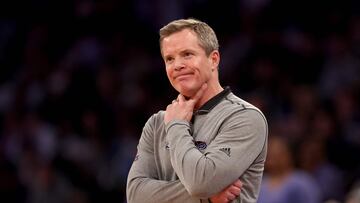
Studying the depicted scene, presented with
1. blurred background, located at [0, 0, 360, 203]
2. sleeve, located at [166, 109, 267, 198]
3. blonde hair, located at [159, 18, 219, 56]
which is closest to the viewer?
sleeve, located at [166, 109, 267, 198]

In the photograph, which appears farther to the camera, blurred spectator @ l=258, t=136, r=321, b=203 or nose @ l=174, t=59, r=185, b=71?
blurred spectator @ l=258, t=136, r=321, b=203

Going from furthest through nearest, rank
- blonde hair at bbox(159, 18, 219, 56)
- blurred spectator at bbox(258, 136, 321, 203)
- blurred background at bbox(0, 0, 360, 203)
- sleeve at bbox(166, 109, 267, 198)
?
blurred background at bbox(0, 0, 360, 203)
blurred spectator at bbox(258, 136, 321, 203)
blonde hair at bbox(159, 18, 219, 56)
sleeve at bbox(166, 109, 267, 198)

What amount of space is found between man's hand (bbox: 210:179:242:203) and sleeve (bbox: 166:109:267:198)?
38mm

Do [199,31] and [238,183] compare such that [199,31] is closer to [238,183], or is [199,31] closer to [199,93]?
[199,93]

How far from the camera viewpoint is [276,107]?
8.54 m

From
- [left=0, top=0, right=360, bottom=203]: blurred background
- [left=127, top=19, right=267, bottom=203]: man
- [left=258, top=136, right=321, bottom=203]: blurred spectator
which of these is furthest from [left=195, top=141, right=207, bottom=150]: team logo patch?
[left=0, top=0, right=360, bottom=203]: blurred background

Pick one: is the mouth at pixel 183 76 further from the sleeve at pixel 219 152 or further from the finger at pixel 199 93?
the sleeve at pixel 219 152

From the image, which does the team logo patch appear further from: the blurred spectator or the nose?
the blurred spectator

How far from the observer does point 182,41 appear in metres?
3.65

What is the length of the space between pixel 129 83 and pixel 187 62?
5.87 metres

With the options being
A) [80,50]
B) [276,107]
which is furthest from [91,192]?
[80,50]

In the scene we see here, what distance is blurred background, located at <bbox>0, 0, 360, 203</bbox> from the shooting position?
26.3 ft

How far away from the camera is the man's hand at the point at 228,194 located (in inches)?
137

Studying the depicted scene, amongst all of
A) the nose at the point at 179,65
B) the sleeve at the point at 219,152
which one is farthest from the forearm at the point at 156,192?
the nose at the point at 179,65
